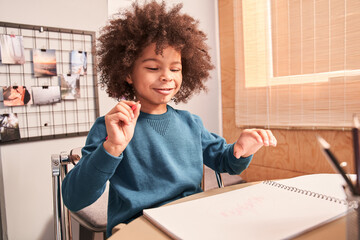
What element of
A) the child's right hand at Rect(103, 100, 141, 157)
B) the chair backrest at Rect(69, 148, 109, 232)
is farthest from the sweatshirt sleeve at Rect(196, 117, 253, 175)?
the chair backrest at Rect(69, 148, 109, 232)

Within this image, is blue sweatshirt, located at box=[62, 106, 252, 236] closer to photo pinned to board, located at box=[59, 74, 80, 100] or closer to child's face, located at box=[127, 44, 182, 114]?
child's face, located at box=[127, 44, 182, 114]

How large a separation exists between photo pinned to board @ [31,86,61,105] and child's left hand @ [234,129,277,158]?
1.11 meters

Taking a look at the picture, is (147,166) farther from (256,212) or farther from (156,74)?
(256,212)

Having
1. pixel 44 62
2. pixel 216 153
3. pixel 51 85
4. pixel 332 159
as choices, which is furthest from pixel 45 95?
pixel 332 159

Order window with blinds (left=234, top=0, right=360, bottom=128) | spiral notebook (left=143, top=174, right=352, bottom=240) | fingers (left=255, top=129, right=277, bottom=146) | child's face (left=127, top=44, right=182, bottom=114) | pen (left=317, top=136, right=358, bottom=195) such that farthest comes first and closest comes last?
window with blinds (left=234, top=0, right=360, bottom=128)
child's face (left=127, top=44, right=182, bottom=114)
fingers (left=255, top=129, right=277, bottom=146)
spiral notebook (left=143, top=174, right=352, bottom=240)
pen (left=317, top=136, right=358, bottom=195)

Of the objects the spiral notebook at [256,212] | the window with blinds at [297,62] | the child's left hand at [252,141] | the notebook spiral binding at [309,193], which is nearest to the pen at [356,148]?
the spiral notebook at [256,212]

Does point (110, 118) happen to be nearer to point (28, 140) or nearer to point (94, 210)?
point (94, 210)

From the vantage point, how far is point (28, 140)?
1.47 meters

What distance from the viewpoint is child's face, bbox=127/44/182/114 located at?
0.83 metres

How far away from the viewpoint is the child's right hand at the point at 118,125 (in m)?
0.63

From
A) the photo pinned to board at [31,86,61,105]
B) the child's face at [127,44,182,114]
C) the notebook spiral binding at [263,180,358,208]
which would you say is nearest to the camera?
the notebook spiral binding at [263,180,358,208]

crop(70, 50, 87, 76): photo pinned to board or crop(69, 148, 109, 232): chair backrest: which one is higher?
crop(70, 50, 87, 76): photo pinned to board

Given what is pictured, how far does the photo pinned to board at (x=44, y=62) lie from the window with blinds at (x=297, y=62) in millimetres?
1102

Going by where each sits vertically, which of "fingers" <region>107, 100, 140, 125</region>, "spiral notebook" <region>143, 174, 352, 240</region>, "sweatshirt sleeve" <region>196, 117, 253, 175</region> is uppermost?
"fingers" <region>107, 100, 140, 125</region>
